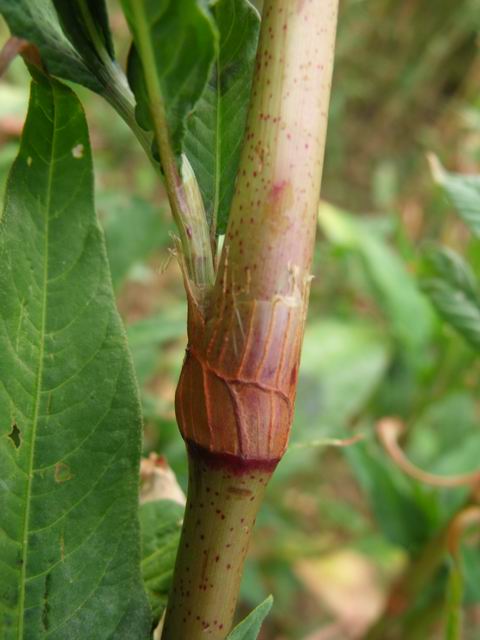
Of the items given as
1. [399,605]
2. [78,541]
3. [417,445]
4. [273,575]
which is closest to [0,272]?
[78,541]

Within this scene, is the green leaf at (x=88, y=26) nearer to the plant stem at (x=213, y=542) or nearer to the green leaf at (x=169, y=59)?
the green leaf at (x=169, y=59)

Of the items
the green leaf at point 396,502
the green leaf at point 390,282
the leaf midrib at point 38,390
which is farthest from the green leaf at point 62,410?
the green leaf at point 390,282

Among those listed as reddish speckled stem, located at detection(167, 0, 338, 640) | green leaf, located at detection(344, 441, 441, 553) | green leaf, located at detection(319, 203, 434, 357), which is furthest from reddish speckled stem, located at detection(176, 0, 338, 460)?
green leaf, located at detection(319, 203, 434, 357)

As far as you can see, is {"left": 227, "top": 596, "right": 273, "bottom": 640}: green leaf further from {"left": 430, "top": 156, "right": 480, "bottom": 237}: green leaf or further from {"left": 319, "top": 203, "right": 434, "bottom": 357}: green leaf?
{"left": 319, "top": 203, "right": 434, "bottom": 357}: green leaf

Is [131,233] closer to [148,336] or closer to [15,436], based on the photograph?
[148,336]

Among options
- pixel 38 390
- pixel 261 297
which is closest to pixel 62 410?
pixel 38 390
